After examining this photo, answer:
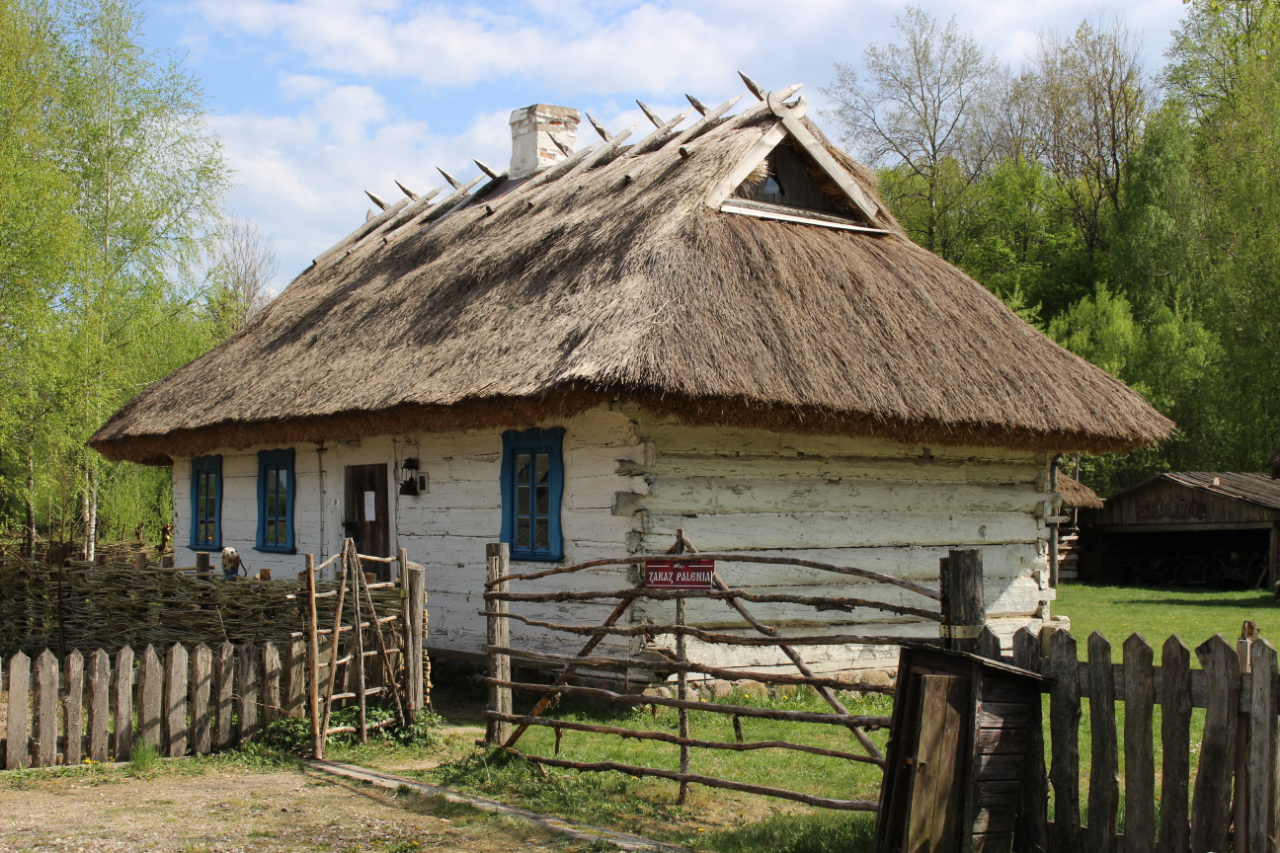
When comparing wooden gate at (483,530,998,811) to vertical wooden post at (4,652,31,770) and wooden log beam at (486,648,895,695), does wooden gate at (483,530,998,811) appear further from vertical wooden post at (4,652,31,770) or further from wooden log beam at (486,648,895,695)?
vertical wooden post at (4,652,31,770)

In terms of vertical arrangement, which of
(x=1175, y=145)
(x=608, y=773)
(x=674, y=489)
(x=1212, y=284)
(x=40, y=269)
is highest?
(x=1175, y=145)

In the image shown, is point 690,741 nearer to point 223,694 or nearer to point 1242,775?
point 1242,775

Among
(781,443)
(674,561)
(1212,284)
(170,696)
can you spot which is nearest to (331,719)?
(170,696)

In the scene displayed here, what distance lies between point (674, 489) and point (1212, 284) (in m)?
23.5

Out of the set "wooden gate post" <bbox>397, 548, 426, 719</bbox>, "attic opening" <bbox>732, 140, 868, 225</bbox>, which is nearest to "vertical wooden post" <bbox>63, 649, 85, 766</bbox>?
"wooden gate post" <bbox>397, 548, 426, 719</bbox>

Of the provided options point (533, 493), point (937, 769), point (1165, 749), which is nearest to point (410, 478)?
point (533, 493)

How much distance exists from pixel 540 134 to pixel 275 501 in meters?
6.87

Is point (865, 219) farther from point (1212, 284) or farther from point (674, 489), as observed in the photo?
point (1212, 284)

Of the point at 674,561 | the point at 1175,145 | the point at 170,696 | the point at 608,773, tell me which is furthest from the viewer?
the point at 1175,145

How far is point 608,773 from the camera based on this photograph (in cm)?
662

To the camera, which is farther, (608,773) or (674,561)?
(608,773)

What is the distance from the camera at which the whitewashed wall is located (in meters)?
8.89

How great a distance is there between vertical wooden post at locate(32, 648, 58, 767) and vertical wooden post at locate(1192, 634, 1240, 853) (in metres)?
6.21

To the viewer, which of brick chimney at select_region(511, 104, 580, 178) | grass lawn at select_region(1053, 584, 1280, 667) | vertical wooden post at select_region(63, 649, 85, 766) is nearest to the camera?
vertical wooden post at select_region(63, 649, 85, 766)
